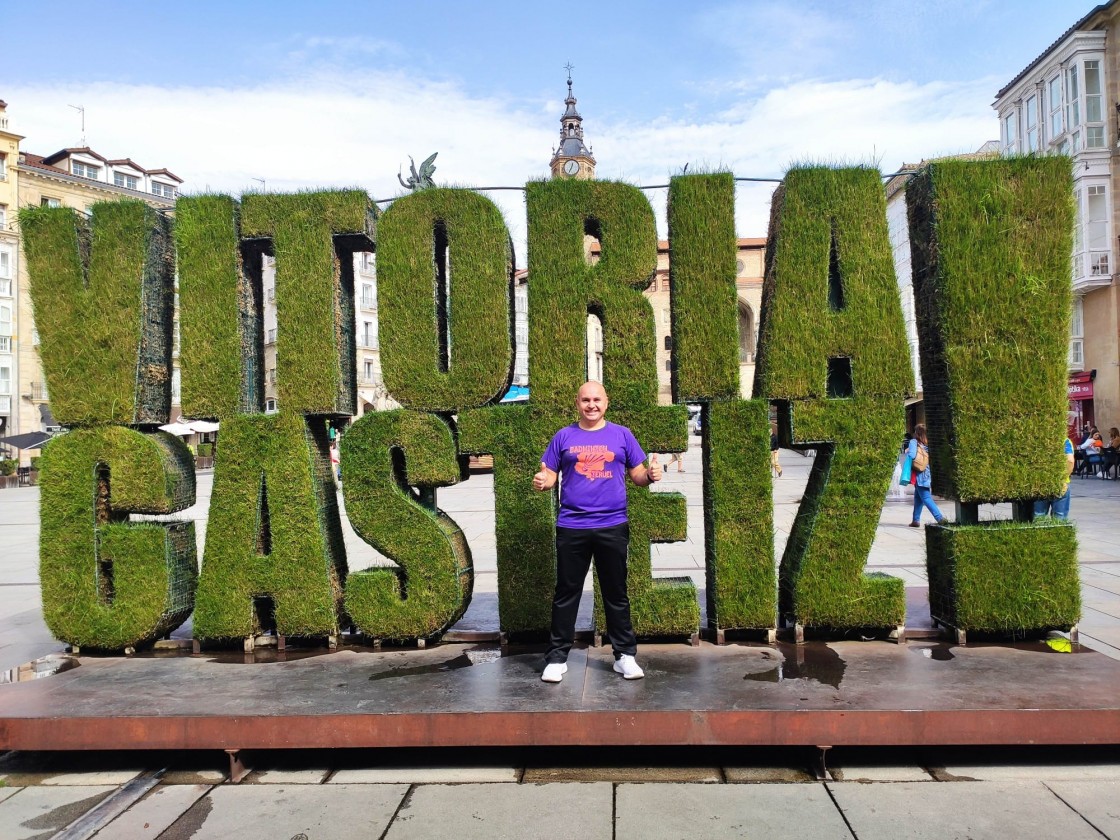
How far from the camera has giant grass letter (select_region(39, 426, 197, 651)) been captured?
6.30 metres

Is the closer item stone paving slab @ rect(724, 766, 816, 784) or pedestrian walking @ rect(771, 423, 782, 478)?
stone paving slab @ rect(724, 766, 816, 784)

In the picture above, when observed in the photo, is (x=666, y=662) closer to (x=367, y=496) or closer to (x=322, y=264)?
(x=367, y=496)

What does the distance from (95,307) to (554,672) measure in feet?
15.2

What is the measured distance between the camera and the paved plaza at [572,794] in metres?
3.89

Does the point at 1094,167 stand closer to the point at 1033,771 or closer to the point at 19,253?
the point at 1033,771

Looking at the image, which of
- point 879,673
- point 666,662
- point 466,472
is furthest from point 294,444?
point 879,673

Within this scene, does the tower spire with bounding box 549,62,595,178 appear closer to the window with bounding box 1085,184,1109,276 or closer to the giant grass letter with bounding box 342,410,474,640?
the window with bounding box 1085,184,1109,276

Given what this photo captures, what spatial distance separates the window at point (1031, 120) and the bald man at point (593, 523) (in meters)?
36.1

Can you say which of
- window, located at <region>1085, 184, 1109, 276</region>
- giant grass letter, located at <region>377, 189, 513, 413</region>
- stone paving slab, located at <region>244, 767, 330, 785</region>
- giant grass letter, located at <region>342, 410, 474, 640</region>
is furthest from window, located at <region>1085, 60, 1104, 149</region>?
stone paving slab, located at <region>244, 767, 330, 785</region>

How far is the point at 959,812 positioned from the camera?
395cm

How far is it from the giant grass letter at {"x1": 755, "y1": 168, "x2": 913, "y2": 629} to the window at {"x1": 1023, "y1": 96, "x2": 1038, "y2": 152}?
33999mm

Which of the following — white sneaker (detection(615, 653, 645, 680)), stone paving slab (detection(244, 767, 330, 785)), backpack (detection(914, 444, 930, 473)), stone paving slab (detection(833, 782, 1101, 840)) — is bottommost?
stone paving slab (detection(244, 767, 330, 785))

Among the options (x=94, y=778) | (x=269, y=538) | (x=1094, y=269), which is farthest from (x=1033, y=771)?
(x=1094, y=269)

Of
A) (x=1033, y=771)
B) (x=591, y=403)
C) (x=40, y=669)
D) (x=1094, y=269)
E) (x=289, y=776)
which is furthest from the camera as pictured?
(x=1094, y=269)
